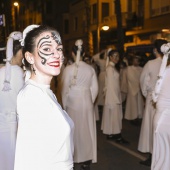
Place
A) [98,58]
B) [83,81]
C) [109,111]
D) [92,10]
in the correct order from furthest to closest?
[92,10] → [98,58] → [109,111] → [83,81]

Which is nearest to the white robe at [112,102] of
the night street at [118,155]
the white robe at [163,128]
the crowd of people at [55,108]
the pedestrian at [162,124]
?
the crowd of people at [55,108]

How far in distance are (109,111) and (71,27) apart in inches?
1562

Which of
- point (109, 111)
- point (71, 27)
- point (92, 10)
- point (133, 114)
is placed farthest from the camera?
point (71, 27)

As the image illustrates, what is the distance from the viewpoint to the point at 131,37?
103ft

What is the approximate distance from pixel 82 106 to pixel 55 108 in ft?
13.9

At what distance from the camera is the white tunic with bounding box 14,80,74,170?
2496mm

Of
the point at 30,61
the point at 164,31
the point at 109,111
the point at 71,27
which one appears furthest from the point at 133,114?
the point at 71,27

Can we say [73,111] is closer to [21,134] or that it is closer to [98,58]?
[21,134]

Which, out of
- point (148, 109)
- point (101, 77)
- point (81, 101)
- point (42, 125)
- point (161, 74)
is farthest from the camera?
point (101, 77)

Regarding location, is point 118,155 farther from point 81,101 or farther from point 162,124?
point 162,124

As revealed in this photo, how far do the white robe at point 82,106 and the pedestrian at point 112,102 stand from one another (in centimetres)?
183

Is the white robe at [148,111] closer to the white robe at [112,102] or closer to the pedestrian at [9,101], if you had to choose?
the white robe at [112,102]

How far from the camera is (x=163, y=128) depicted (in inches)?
202

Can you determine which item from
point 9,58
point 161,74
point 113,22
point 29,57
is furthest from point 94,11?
point 29,57
